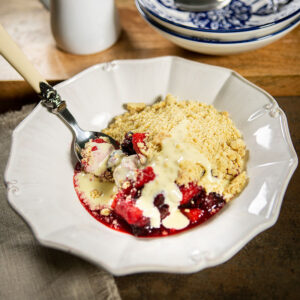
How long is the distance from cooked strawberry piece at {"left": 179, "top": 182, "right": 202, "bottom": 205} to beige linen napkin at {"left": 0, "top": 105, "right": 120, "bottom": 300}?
29 centimetres

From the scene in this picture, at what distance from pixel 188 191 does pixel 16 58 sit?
26.3 inches

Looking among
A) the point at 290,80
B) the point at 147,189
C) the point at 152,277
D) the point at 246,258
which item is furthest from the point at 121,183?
the point at 290,80

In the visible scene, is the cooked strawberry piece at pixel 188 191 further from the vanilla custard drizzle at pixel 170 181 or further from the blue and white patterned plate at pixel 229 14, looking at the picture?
the blue and white patterned plate at pixel 229 14

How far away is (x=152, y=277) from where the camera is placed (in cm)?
94

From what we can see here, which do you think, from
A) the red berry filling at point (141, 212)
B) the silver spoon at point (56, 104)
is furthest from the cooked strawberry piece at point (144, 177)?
the silver spoon at point (56, 104)

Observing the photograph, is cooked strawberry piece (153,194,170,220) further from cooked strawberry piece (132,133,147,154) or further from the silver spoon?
the silver spoon

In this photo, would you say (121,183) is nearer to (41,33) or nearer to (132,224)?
(132,224)

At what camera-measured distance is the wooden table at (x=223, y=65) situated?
92 cm

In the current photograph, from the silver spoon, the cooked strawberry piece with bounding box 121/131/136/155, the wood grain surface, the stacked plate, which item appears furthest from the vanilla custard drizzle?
the wood grain surface

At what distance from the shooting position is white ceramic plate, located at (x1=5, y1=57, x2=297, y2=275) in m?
0.81

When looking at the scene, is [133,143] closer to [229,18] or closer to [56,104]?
[56,104]

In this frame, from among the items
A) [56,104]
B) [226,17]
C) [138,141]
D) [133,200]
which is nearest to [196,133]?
[138,141]

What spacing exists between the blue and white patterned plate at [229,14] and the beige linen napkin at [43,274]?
849mm

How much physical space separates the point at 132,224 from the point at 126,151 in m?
0.23
